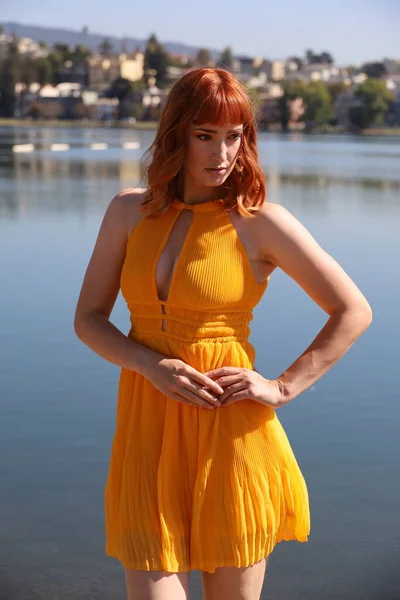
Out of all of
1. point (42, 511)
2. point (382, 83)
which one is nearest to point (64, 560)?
point (42, 511)

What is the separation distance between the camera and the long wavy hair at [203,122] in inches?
80.8

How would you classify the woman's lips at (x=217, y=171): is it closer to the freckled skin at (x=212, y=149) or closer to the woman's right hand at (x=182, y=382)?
the freckled skin at (x=212, y=149)

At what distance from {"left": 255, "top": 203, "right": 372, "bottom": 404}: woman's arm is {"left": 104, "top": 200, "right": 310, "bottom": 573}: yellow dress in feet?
0.21

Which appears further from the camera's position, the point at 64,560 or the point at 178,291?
the point at 64,560

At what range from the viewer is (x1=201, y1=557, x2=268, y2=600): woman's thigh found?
210cm

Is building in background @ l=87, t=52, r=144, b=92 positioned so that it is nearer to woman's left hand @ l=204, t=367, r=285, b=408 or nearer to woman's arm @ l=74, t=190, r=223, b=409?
woman's arm @ l=74, t=190, r=223, b=409

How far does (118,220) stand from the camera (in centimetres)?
217

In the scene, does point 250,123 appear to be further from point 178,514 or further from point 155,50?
point 155,50

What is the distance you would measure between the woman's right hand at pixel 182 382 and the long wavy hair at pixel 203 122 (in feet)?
0.93

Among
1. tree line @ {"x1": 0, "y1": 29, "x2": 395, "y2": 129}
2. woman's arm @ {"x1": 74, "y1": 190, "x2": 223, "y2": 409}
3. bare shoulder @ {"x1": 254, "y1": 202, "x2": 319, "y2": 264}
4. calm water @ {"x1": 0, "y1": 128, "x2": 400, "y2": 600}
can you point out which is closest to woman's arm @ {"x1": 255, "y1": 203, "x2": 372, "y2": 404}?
bare shoulder @ {"x1": 254, "y1": 202, "x2": 319, "y2": 264}

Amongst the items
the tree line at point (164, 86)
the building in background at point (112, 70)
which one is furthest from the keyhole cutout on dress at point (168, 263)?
the building in background at point (112, 70)

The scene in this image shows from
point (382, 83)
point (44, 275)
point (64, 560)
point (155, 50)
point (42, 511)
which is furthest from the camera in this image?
point (155, 50)

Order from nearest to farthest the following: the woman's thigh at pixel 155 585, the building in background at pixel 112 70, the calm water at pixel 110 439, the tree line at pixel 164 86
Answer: the woman's thigh at pixel 155 585 → the calm water at pixel 110 439 → the tree line at pixel 164 86 → the building in background at pixel 112 70

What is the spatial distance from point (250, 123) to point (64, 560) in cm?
225
